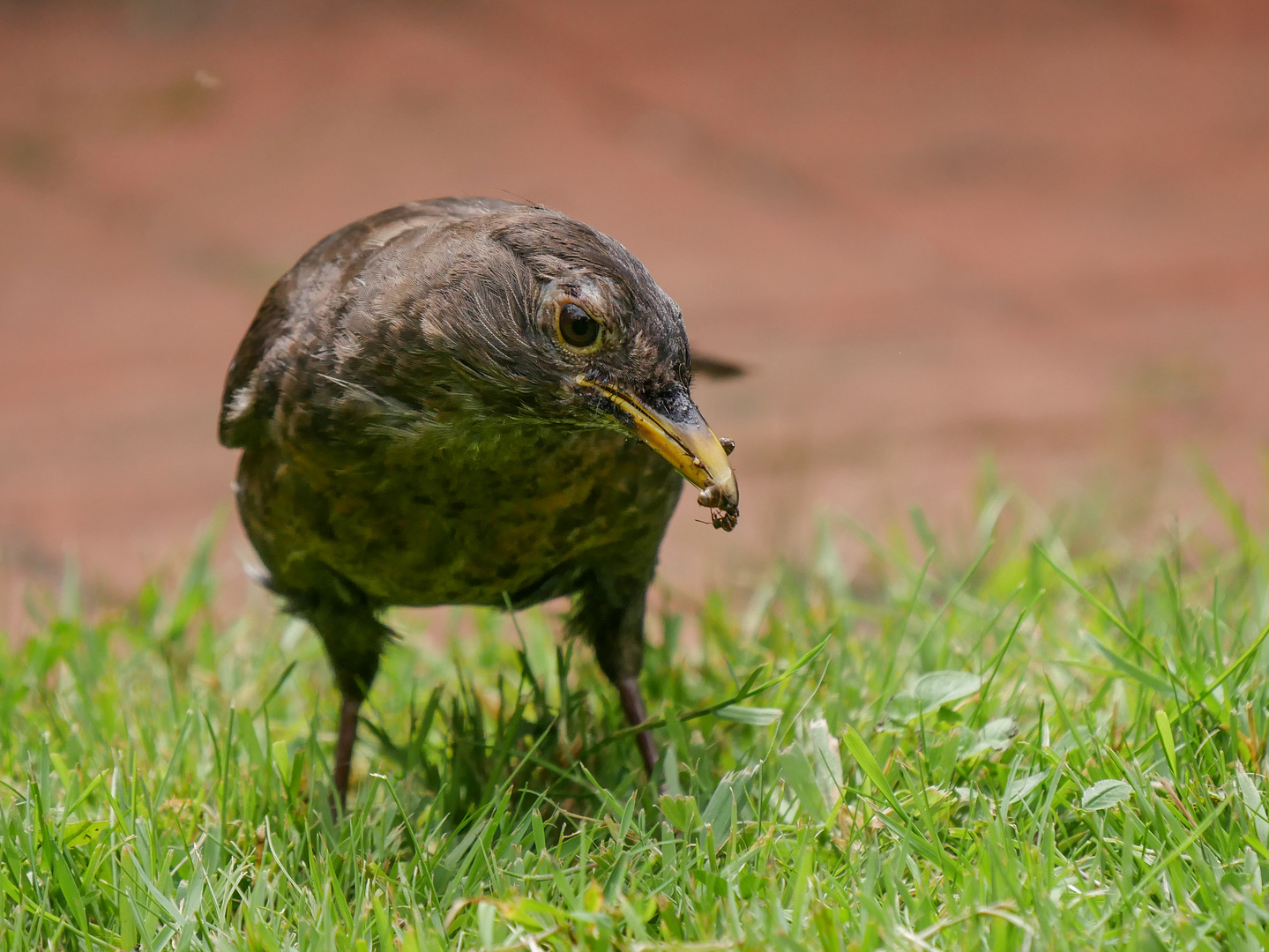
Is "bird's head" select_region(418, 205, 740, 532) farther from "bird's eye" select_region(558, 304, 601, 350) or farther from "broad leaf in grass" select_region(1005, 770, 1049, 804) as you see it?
"broad leaf in grass" select_region(1005, 770, 1049, 804)

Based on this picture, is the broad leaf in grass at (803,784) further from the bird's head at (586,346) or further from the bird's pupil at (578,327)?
the bird's pupil at (578,327)

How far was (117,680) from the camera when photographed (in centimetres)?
362

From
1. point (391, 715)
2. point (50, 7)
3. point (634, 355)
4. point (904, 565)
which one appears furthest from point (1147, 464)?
→ point (50, 7)

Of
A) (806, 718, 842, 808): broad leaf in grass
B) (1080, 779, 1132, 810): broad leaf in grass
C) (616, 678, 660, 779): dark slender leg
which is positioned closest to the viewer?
(1080, 779, 1132, 810): broad leaf in grass

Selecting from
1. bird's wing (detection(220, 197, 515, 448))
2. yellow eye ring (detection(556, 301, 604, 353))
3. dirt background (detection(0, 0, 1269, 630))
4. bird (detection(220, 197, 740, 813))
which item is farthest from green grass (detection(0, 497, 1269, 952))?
dirt background (detection(0, 0, 1269, 630))

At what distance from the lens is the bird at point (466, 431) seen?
2373 mm

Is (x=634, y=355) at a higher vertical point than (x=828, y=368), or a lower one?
higher

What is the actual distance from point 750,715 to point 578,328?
3.13 ft

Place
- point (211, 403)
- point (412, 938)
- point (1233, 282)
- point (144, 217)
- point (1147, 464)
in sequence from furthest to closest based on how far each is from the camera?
point (144, 217) → point (1233, 282) → point (211, 403) → point (1147, 464) → point (412, 938)

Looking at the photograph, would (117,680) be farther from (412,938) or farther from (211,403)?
(211,403)

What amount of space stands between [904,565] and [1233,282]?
3887mm

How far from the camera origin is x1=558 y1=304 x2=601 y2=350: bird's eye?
2.36 metres

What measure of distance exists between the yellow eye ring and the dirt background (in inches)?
83.0

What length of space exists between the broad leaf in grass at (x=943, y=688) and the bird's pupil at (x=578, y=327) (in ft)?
3.51
